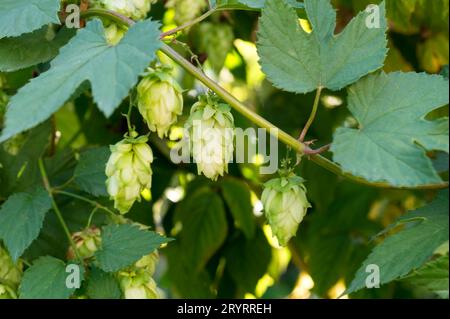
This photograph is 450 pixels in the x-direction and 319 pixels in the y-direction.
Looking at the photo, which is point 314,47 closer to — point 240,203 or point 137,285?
point 137,285

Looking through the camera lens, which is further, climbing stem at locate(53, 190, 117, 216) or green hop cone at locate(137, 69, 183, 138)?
climbing stem at locate(53, 190, 117, 216)

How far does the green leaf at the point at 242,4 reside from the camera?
3.56 ft

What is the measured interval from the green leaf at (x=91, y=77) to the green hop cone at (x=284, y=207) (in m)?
0.27

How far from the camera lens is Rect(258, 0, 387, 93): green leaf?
1.07 m

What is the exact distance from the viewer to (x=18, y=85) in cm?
149

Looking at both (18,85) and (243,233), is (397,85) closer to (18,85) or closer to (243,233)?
(18,85)

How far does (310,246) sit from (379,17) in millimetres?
1006

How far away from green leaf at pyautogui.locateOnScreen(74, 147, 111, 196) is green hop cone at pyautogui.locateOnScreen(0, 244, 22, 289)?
177mm

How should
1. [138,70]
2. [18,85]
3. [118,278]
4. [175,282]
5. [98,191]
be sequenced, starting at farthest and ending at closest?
[175,282]
[18,85]
[98,191]
[118,278]
[138,70]

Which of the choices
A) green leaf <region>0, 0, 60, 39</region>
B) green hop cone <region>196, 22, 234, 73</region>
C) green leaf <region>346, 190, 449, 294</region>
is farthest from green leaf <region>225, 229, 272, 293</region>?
green leaf <region>0, 0, 60, 39</region>

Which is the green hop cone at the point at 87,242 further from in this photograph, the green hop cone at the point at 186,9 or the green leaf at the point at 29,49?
the green hop cone at the point at 186,9

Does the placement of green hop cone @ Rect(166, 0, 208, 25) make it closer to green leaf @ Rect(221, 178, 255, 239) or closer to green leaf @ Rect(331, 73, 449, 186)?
green leaf @ Rect(331, 73, 449, 186)

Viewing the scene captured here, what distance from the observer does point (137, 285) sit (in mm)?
1145
